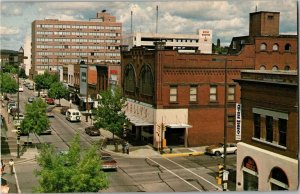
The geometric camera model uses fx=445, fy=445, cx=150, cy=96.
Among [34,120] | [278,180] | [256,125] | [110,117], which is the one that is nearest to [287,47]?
[110,117]

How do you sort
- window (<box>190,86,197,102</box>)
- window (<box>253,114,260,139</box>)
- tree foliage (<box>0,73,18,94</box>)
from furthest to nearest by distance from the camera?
tree foliage (<box>0,73,18,94</box>)
window (<box>190,86,197,102</box>)
window (<box>253,114,260,139</box>)

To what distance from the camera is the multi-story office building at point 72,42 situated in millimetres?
112188

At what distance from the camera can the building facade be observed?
75.4 feet

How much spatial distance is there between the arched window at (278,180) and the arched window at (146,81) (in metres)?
19.3

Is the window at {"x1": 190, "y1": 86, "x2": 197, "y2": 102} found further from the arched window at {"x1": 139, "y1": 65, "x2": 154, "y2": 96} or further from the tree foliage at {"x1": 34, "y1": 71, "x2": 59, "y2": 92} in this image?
the tree foliage at {"x1": 34, "y1": 71, "x2": 59, "y2": 92}

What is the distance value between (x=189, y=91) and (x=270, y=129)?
17.1 metres

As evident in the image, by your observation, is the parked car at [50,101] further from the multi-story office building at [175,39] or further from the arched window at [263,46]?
the multi-story office building at [175,39]

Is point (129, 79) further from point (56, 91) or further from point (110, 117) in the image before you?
point (56, 91)

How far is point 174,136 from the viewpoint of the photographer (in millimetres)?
41125

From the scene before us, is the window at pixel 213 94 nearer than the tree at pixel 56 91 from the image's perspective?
Yes

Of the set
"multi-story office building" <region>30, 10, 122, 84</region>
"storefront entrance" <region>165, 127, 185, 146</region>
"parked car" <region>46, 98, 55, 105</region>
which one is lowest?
"storefront entrance" <region>165, 127, 185, 146</region>

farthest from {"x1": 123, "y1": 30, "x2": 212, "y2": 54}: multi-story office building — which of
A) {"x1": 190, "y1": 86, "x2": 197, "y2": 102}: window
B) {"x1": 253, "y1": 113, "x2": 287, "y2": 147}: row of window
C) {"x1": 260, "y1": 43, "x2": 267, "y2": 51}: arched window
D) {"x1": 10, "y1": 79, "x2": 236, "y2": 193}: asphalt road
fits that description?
{"x1": 253, "y1": 113, "x2": 287, "y2": 147}: row of window

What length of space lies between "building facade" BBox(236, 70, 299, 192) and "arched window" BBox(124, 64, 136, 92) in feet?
69.8

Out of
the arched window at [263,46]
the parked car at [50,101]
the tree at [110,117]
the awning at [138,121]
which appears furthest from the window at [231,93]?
the parked car at [50,101]
